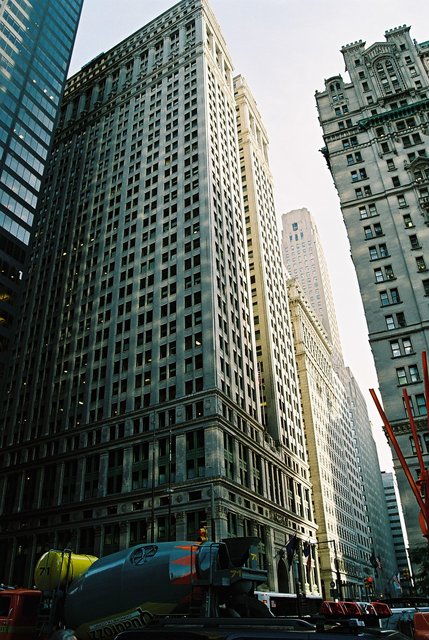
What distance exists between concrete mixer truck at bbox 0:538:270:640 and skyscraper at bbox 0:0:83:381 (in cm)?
5208

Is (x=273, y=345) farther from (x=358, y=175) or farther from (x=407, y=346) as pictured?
(x=407, y=346)

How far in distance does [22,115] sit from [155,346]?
38425 mm

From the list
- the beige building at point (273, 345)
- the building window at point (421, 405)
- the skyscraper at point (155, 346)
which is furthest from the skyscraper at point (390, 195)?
the beige building at point (273, 345)

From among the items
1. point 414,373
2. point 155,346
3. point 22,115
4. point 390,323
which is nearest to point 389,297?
point 390,323

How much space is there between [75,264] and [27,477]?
36.6m

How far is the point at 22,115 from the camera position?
233ft

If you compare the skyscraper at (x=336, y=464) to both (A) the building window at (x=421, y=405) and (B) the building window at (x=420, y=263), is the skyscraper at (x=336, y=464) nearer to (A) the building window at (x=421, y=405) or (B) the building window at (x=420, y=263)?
(A) the building window at (x=421, y=405)

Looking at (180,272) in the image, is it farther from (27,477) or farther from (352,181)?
(27,477)

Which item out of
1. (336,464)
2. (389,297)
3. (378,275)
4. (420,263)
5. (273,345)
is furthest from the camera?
(336,464)

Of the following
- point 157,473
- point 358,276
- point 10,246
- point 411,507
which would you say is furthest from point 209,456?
point 10,246

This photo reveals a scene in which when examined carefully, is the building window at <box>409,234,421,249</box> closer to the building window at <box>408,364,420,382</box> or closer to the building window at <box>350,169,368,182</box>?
the building window at <box>350,169,368,182</box>

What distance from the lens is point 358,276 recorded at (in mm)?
54719

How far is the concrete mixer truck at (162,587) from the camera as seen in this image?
1338 centimetres

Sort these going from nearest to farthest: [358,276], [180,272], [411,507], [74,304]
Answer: [411,507], [358,276], [180,272], [74,304]
